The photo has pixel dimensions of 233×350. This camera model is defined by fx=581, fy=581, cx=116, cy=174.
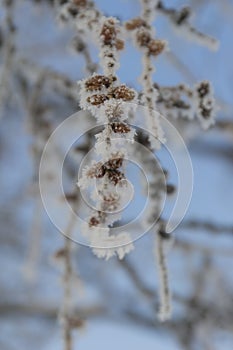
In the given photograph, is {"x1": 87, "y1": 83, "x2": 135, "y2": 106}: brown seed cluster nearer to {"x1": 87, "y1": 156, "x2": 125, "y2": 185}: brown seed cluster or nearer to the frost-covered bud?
{"x1": 87, "y1": 156, "x2": 125, "y2": 185}: brown seed cluster

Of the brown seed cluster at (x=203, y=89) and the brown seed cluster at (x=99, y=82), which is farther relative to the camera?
the brown seed cluster at (x=203, y=89)

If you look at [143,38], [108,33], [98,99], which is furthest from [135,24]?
[98,99]

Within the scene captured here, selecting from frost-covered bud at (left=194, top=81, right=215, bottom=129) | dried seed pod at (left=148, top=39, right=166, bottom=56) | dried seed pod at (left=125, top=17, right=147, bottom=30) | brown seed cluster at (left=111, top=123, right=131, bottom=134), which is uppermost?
dried seed pod at (left=125, top=17, right=147, bottom=30)

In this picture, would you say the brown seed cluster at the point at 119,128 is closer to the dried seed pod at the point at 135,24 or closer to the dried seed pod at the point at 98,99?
the dried seed pod at the point at 98,99

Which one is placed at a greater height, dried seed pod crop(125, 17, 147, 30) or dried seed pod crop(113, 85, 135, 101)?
dried seed pod crop(125, 17, 147, 30)

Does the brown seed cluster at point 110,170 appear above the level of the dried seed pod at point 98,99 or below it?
below

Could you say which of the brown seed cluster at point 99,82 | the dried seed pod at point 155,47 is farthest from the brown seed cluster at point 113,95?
the dried seed pod at point 155,47

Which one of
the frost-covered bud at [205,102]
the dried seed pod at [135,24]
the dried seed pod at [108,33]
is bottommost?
the dried seed pod at [108,33]

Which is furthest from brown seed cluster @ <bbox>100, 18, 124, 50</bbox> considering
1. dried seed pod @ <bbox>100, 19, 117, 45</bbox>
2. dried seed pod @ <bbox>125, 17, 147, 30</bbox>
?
dried seed pod @ <bbox>125, 17, 147, 30</bbox>

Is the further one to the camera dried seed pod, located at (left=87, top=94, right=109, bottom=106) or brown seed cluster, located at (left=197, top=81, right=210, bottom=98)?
brown seed cluster, located at (left=197, top=81, right=210, bottom=98)
